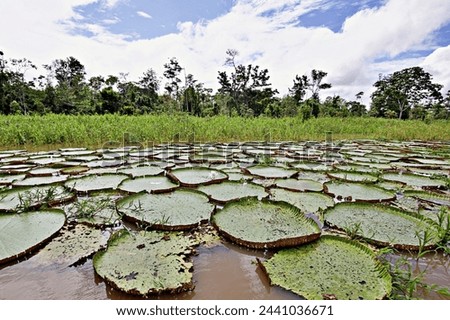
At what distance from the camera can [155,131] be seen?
23.0 ft

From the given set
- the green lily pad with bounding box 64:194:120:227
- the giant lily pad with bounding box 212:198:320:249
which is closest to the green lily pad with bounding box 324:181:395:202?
the giant lily pad with bounding box 212:198:320:249

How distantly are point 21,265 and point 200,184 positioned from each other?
167 centimetres

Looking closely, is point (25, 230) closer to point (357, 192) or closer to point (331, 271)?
point (331, 271)

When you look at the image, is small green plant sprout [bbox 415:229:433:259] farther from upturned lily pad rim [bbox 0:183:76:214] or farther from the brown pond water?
upturned lily pad rim [bbox 0:183:76:214]

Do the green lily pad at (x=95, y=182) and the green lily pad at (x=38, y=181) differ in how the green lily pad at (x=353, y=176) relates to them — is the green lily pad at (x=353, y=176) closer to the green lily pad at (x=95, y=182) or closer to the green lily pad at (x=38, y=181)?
the green lily pad at (x=95, y=182)

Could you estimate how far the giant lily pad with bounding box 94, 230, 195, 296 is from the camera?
1.27m

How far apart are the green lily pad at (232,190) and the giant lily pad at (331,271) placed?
100cm

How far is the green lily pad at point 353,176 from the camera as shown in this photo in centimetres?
315

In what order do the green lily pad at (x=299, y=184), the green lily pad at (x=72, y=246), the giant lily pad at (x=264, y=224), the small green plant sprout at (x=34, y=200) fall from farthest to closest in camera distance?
the green lily pad at (x=299, y=184), the small green plant sprout at (x=34, y=200), the giant lily pad at (x=264, y=224), the green lily pad at (x=72, y=246)

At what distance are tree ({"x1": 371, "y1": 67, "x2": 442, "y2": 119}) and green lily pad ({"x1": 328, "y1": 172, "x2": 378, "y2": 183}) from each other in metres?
30.9

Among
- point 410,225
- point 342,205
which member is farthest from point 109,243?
point 410,225

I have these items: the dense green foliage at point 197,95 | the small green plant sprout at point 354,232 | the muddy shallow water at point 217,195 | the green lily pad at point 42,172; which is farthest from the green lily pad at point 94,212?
the dense green foliage at point 197,95
